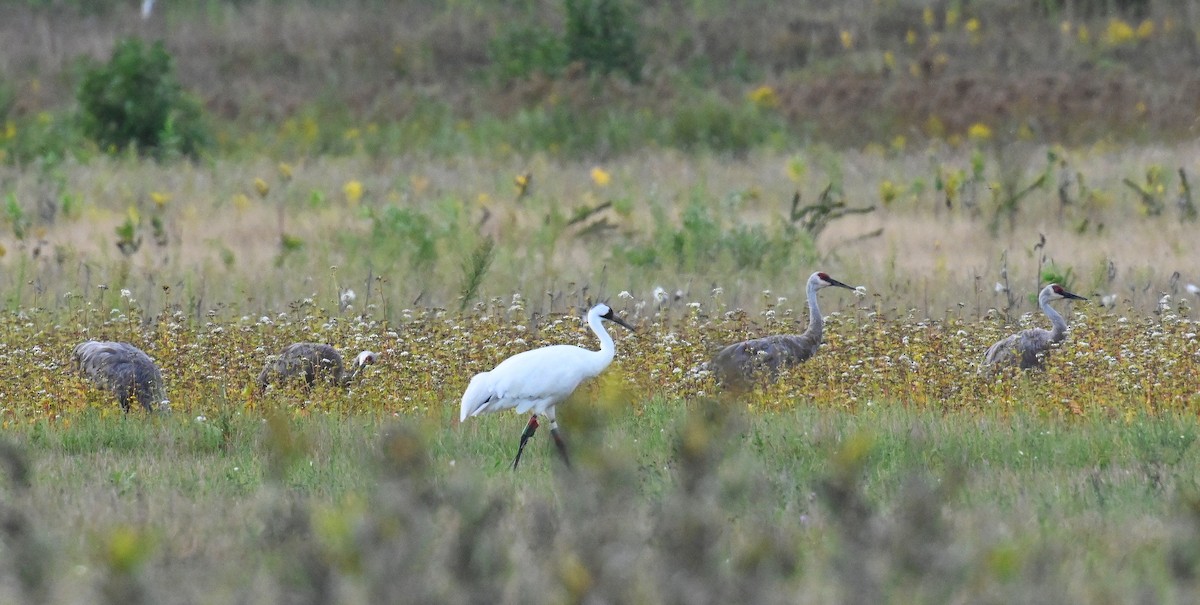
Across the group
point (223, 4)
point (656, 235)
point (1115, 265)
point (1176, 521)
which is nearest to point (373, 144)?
point (656, 235)

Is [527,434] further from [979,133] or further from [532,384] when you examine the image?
[979,133]

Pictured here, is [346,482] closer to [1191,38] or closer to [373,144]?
[373,144]

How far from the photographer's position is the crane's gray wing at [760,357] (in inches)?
336

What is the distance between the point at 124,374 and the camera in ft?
26.6

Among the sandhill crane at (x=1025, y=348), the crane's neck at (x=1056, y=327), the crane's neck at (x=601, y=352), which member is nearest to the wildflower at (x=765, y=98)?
the crane's neck at (x=1056, y=327)

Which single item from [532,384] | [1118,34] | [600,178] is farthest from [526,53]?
[532,384]

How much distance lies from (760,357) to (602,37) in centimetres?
1851

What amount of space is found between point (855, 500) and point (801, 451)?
9.12 feet

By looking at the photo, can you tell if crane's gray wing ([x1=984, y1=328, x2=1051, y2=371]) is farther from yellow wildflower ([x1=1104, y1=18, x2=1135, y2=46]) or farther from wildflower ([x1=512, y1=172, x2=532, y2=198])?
yellow wildflower ([x1=1104, y1=18, x2=1135, y2=46])

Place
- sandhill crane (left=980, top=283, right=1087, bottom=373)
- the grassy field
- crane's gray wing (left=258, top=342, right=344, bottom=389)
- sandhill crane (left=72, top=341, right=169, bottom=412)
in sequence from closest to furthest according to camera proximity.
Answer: the grassy field < sandhill crane (left=72, top=341, right=169, bottom=412) < crane's gray wing (left=258, top=342, right=344, bottom=389) < sandhill crane (left=980, top=283, right=1087, bottom=373)

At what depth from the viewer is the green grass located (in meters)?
3.54

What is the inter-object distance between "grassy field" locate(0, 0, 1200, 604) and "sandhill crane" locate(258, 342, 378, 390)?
14 cm

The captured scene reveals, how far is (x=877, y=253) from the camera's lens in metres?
14.6

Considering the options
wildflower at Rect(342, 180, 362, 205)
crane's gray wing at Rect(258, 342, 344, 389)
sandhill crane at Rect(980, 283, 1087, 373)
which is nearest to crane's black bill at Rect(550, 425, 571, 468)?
crane's gray wing at Rect(258, 342, 344, 389)
